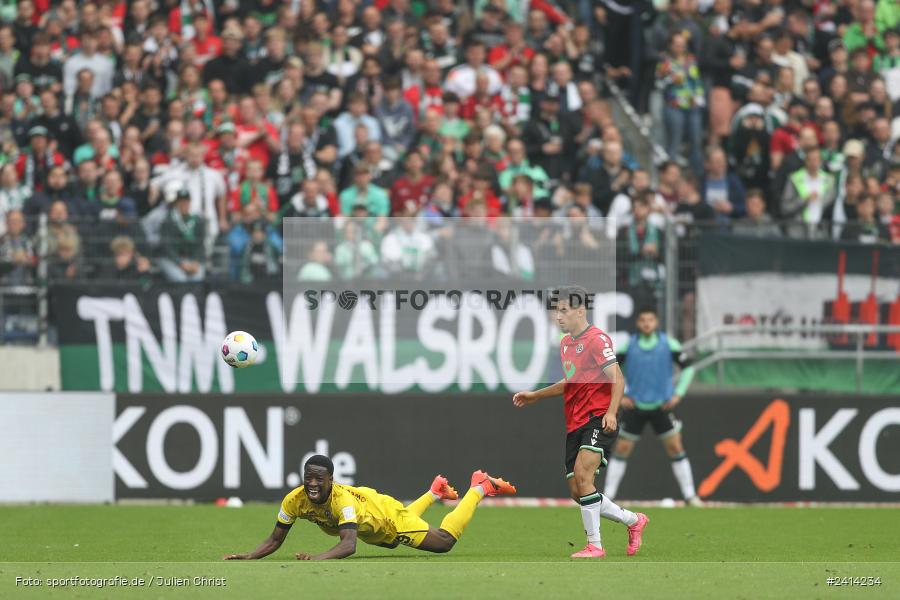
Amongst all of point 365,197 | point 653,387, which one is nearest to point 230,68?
point 365,197

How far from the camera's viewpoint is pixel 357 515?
38.4 feet

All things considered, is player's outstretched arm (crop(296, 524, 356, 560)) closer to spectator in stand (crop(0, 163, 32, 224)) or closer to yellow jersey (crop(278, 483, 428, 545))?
yellow jersey (crop(278, 483, 428, 545))

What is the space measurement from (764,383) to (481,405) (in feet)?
10.7

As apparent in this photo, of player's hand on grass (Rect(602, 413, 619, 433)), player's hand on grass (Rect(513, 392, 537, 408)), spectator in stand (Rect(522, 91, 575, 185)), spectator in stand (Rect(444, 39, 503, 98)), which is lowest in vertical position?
player's hand on grass (Rect(602, 413, 619, 433))

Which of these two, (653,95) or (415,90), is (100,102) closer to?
(415,90)

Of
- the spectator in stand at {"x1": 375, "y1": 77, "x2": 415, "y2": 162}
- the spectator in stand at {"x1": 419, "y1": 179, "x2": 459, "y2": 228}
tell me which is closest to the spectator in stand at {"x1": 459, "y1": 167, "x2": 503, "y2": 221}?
the spectator in stand at {"x1": 419, "y1": 179, "x2": 459, "y2": 228}

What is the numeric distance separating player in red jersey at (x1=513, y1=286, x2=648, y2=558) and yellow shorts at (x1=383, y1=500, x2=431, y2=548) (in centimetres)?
122

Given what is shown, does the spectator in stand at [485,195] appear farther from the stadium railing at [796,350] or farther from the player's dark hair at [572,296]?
the player's dark hair at [572,296]

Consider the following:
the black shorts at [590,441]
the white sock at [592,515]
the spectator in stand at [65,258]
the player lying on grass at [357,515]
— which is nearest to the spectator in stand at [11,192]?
the spectator in stand at [65,258]

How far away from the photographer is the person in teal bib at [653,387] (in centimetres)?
1759

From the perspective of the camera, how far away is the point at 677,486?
60.2 feet

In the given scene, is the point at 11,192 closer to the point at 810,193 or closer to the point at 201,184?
the point at 201,184

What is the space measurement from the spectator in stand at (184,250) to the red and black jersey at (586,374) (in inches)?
279

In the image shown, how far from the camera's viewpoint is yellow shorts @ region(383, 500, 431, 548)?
11969mm
